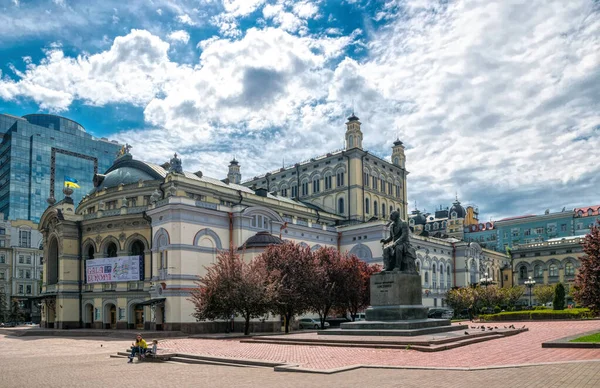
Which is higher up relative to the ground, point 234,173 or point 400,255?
point 234,173

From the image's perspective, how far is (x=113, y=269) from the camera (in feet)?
159

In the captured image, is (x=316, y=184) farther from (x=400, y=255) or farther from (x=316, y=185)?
(x=400, y=255)

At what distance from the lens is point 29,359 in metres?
25.3

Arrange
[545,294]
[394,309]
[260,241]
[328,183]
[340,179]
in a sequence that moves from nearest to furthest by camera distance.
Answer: [394,309], [260,241], [545,294], [340,179], [328,183]

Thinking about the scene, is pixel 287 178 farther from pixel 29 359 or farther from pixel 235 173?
pixel 29 359

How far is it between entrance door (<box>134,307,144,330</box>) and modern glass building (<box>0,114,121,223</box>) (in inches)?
3000

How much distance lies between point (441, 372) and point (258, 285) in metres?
20.2

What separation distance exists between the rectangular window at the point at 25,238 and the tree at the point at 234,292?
218 ft

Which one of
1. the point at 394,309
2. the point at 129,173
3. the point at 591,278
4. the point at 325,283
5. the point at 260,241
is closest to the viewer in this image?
the point at 394,309

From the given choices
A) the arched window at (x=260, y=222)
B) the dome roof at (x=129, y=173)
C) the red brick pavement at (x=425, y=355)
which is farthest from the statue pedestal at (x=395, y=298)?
the dome roof at (x=129, y=173)

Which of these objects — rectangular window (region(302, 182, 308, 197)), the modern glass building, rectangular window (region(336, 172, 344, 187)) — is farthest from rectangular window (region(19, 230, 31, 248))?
rectangular window (region(336, 172, 344, 187))

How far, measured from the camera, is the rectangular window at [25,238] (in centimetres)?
8896

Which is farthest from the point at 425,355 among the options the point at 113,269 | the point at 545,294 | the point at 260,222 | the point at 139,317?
the point at 545,294

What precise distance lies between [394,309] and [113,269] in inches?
1231
